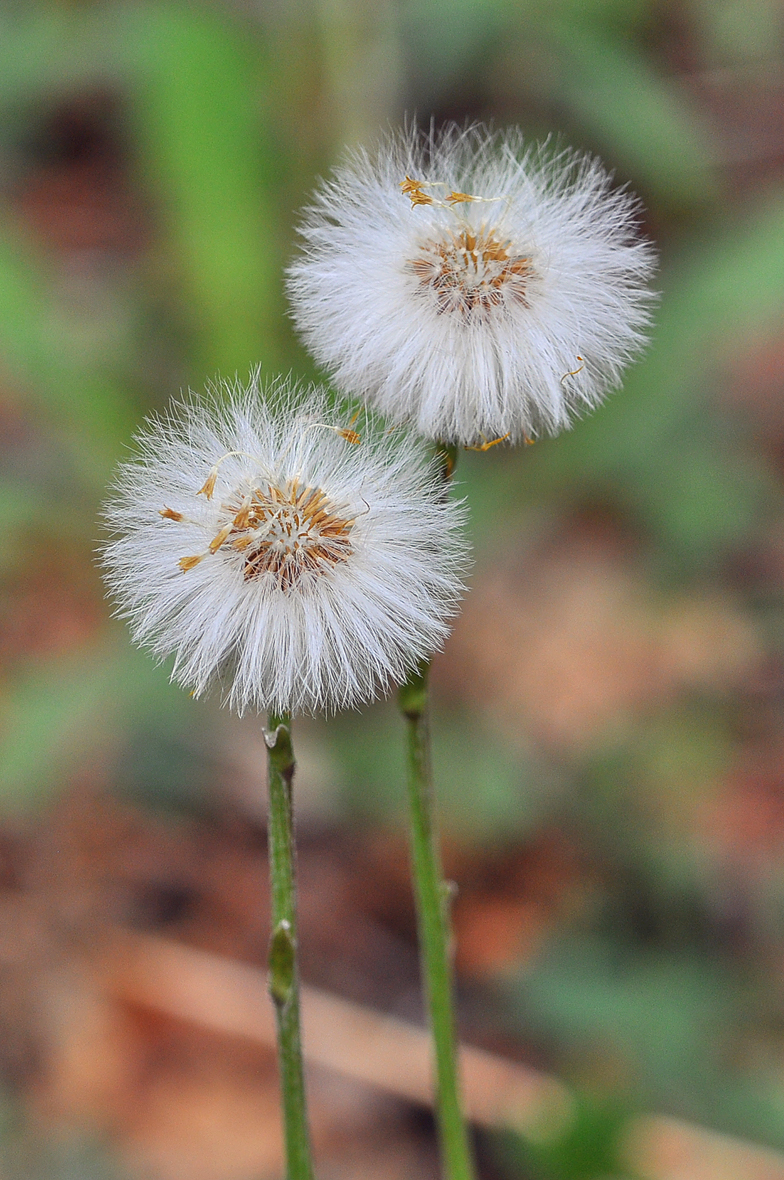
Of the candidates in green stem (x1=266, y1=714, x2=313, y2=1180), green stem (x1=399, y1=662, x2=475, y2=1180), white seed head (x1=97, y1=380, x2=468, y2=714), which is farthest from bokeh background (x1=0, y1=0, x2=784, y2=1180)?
white seed head (x1=97, y1=380, x2=468, y2=714)

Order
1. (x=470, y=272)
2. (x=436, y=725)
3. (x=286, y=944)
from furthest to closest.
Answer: (x=436, y=725) < (x=470, y=272) < (x=286, y=944)

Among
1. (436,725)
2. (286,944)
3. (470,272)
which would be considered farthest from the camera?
(436,725)

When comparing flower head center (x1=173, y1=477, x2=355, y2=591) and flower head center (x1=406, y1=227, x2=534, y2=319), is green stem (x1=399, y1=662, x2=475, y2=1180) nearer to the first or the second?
flower head center (x1=173, y1=477, x2=355, y2=591)

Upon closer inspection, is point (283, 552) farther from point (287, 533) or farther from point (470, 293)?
point (470, 293)

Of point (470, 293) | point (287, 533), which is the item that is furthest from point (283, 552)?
point (470, 293)

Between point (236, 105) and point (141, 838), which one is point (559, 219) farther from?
point (236, 105)

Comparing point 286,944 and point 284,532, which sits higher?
point 284,532

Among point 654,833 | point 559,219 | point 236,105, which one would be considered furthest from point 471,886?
point 236,105
